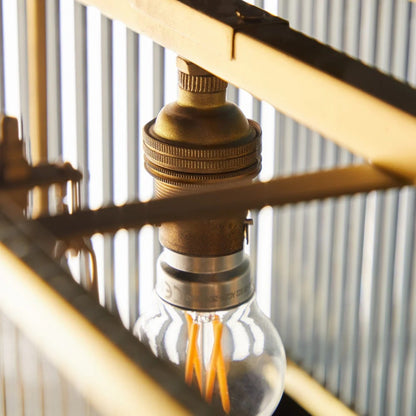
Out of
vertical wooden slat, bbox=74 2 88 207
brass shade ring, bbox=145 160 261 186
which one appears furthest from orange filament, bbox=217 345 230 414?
vertical wooden slat, bbox=74 2 88 207

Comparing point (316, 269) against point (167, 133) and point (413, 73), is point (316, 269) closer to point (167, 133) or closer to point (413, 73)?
point (413, 73)

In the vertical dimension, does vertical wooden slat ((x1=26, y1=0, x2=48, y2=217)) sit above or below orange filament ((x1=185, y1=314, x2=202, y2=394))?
above

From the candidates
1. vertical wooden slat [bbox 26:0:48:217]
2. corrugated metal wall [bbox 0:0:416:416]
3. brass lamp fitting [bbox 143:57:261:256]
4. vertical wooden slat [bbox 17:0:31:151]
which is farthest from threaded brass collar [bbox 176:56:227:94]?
vertical wooden slat [bbox 17:0:31:151]

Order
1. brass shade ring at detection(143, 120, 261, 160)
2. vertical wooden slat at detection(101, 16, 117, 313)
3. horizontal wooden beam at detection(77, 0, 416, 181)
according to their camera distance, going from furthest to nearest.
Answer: vertical wooden slat at detection(101, 16, 117, 313) → brass shade ring at detection(143, 120, 261, 160) → horizontal wooden beam at detection(77, 0, 416, 181)

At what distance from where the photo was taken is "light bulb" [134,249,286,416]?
483mm

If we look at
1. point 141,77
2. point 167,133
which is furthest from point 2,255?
point 141,77

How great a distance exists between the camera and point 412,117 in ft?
0.71

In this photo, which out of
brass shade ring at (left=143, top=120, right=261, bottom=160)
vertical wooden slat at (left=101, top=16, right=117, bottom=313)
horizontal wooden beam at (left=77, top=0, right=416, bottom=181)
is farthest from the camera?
vertical wooden slat at (left=101, top=16, right=117, bottom=313)

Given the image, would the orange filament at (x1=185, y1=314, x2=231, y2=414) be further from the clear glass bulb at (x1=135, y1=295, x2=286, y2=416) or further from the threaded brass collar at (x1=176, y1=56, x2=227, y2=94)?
the threaded brass collar at (x1=176, y1=56, x2=227, y2=94)

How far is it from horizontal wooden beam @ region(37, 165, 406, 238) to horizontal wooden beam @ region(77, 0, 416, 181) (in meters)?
0.01

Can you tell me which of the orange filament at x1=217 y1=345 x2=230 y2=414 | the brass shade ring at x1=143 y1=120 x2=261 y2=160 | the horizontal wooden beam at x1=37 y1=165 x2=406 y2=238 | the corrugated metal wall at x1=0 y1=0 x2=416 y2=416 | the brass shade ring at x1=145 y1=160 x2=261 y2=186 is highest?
the horizontal wooden beam at x1=37 y1=165 x2=406 y2=238

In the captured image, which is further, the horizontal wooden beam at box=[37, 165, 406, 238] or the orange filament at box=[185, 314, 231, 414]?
the orange filament at box=[185, 314, 231, 414]

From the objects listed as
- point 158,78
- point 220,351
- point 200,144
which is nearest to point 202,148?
point 200,144

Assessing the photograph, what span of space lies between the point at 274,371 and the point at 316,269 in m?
0.86
